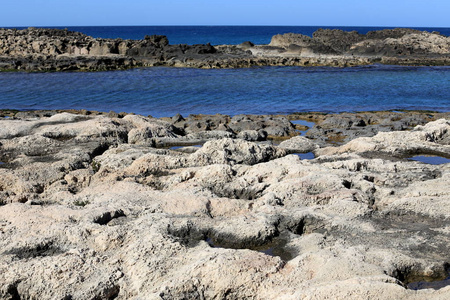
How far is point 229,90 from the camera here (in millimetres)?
25562

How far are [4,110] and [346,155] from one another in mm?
15248

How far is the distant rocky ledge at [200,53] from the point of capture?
1464 inches

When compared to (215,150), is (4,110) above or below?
below

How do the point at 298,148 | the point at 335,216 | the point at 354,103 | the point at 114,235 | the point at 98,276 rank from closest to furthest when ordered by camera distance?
the point at 98,276
the point at 114,235
the point at 335,216
the point at 298,148
the point at 354,103

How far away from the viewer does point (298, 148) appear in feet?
38.0

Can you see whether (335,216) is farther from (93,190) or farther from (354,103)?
(354,103)

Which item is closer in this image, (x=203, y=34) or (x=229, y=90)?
(x=229, y=90)

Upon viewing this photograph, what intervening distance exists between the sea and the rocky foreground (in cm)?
1023

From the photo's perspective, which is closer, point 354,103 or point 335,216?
point 335,216

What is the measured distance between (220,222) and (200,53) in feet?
122

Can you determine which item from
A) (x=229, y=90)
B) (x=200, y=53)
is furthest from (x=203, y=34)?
(x=229, y=90)

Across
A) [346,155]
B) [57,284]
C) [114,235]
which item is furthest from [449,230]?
[57,284]

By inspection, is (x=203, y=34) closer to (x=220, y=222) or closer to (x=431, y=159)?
(x=431, y=159)

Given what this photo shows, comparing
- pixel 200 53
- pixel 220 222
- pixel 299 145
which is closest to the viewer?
pixel 220 222
